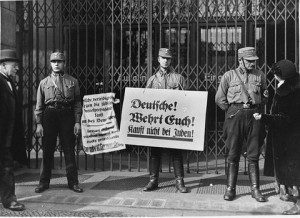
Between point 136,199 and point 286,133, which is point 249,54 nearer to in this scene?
point 286,133

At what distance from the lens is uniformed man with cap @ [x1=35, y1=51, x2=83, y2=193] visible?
614cm

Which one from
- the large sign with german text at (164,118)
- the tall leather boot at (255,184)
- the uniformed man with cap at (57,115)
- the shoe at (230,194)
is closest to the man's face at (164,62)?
the large sign with german text at (164,118)

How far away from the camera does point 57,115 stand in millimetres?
6156

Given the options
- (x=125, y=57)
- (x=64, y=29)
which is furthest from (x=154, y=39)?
(x=64, y=29)

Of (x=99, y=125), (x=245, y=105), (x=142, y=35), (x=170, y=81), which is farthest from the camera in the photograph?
(x=142, y=35)

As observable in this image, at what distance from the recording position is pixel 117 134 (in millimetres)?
6996

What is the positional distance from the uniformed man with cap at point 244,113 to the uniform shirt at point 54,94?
222 centimetres

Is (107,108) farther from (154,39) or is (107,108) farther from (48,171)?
(154,39)

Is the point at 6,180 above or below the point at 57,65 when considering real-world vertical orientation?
below

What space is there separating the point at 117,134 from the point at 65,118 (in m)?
1.12

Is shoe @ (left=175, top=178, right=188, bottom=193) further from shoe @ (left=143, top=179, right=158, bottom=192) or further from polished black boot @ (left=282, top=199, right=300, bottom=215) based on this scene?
polished black boot @ (left=282, top=199, right=300, bottom=215)

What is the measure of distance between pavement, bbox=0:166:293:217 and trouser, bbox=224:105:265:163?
2.13ft

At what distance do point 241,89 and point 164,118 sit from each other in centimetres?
134

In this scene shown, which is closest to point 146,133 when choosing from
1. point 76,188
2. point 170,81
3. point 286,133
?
point 170,81
